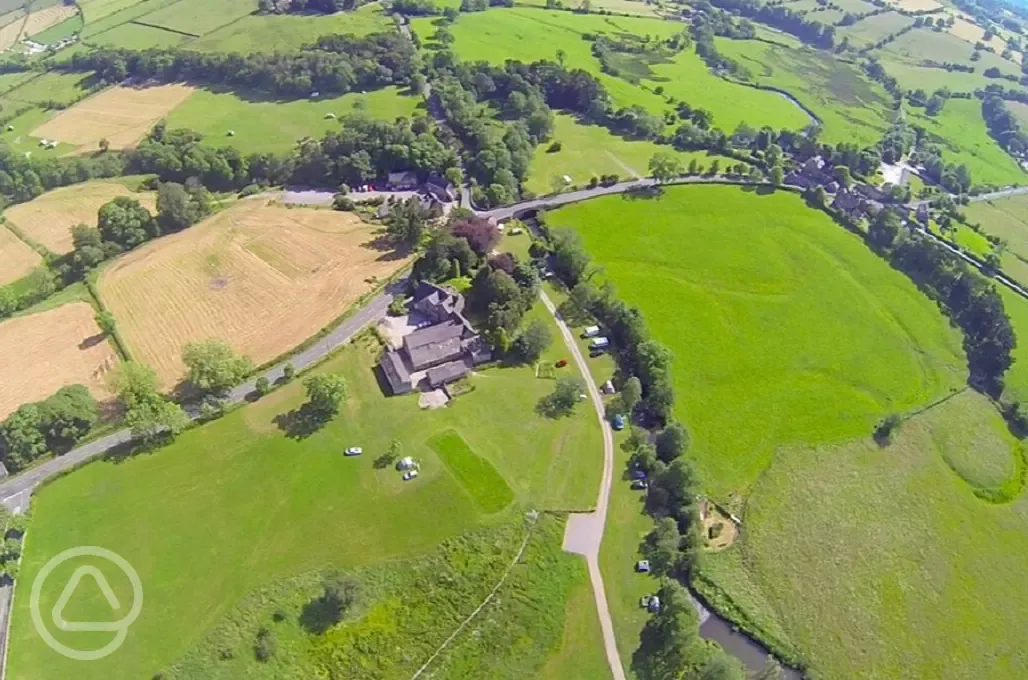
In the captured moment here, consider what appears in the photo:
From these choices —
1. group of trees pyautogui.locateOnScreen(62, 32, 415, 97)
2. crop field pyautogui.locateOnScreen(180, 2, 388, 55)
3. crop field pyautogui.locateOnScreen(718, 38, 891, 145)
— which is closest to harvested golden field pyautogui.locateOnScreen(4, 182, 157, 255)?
group of trees pyautogui.locateOnScreen(62, 32, 415, 97)

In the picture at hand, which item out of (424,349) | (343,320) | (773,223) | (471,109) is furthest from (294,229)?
(773,223)

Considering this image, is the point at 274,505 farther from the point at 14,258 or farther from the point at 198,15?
the point at 198,15

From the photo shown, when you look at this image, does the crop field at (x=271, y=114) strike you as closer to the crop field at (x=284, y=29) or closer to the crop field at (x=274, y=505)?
the crop field at (x=284, y=29)

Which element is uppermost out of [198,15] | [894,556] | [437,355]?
[198,15]

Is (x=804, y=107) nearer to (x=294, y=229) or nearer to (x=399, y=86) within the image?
(x=399, y=86)

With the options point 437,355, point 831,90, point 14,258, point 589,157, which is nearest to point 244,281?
point 437,355
